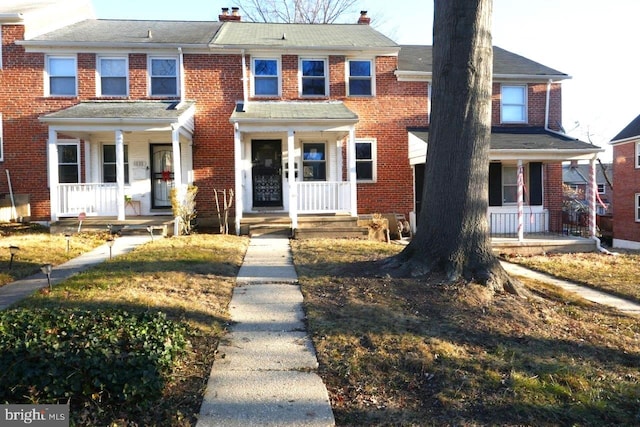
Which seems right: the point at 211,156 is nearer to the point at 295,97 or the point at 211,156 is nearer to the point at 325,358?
the point at 295,97

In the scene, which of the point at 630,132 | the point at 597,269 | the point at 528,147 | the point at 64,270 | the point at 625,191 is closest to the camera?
the point at 64,270

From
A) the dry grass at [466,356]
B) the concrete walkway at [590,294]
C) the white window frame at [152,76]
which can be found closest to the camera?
the dry grass at [466,356]

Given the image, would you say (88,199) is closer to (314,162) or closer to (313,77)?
(314,162)

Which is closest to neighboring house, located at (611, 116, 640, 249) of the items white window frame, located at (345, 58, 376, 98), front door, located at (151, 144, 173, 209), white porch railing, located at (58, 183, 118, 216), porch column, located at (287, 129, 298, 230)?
white window frame, located at (345, 58, 376, 98)

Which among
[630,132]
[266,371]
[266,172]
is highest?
[630,132]

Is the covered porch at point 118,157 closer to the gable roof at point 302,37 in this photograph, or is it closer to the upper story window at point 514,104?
the gable roof at point 302,37

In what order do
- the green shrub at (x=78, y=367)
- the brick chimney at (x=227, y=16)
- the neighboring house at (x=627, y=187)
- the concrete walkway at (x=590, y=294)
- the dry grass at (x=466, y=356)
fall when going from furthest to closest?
the neighboring house at (x=627, y=187) → the brick chimney at (x=227, y=16) → the concrete walkway at (x=590, y=294) → the dry grass at (x=466, y=356) → the green shrub at (x=78, y=367)

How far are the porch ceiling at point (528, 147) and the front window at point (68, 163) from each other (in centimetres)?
1086

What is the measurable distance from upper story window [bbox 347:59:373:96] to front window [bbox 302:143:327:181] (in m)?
2.31

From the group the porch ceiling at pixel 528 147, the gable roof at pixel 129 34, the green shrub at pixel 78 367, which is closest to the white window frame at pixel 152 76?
the gable roof at pixel 129 34

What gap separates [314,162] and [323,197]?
95.0 inches

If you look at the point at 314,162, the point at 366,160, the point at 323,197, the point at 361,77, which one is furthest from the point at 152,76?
the point at 366,160

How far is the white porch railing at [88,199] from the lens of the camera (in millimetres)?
13258

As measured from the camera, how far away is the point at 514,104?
1692 centimetres
